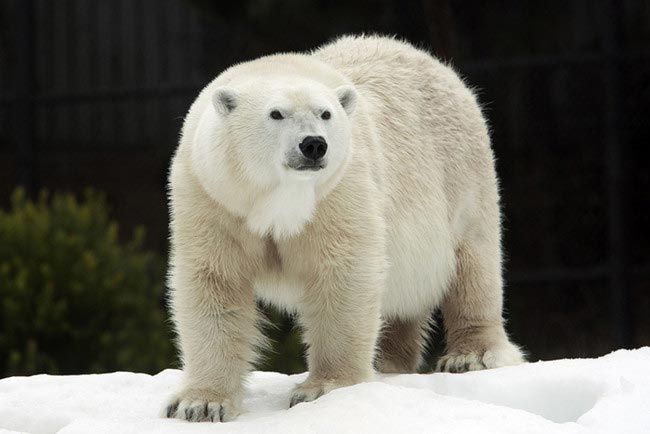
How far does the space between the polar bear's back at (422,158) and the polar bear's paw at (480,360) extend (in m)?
0.26

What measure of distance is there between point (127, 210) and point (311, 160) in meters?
5.93

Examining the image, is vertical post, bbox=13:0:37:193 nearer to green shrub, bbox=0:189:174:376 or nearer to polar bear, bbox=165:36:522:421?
green shrub, bbox=0:189:174:376

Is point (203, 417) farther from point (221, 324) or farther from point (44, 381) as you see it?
point (44, 381)

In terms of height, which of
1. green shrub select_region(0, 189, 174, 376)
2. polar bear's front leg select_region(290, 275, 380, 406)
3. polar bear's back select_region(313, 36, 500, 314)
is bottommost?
green shrub select_region(0, 189, 174, 376)

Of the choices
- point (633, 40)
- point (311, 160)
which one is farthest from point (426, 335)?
point (633, 40)

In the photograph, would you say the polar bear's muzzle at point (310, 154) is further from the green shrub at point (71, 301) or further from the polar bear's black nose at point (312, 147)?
the green shrub at point (71, 301)

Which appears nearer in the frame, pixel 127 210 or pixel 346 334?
pixel 346 334

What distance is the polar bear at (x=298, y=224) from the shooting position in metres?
3.68

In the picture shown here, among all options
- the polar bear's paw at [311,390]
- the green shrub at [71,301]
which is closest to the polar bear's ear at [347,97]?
the polar bear's paw at [311,390]

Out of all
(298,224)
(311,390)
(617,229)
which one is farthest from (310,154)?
(617,229)

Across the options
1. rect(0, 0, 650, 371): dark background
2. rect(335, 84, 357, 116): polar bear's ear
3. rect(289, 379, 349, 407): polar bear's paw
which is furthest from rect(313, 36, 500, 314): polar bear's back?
rect(0, 0, 650, 371): dark background

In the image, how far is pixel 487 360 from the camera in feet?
15.2

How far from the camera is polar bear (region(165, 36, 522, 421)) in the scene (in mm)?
3682

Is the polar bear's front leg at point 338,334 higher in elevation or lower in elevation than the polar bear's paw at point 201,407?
higher
